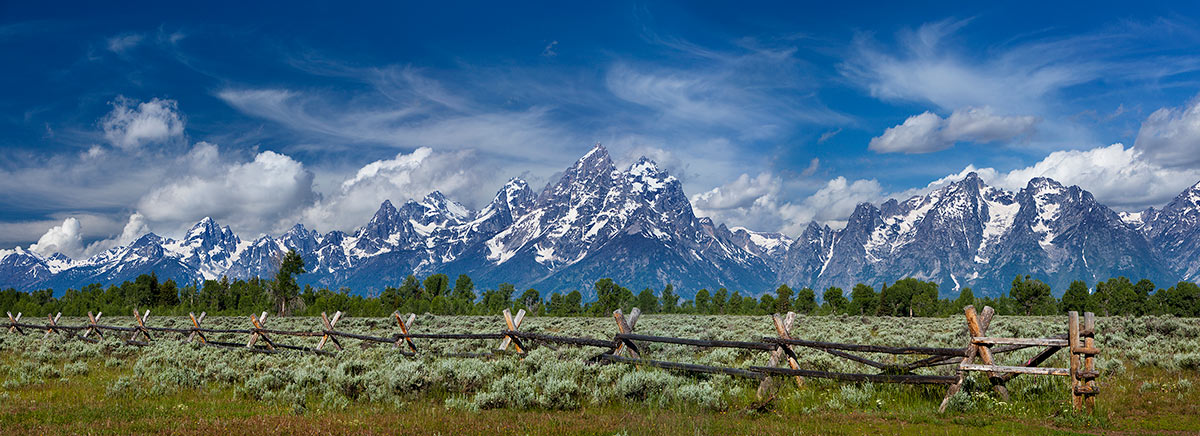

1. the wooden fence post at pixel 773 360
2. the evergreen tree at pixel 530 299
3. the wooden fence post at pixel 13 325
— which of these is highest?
the evergreen tree at pixel 530 299

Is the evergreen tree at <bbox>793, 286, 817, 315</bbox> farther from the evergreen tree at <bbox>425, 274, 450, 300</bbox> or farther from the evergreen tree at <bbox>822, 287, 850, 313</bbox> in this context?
the evergreen tree at <bbox>425, 274, 450, 300</bbox>

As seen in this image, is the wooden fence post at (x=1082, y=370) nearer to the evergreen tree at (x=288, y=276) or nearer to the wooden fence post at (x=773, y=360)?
the wooden fence post at (x=773, y=360)

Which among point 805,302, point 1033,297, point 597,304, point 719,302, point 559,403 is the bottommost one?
point 559,403

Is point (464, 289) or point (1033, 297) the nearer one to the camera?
point (1033, 297)

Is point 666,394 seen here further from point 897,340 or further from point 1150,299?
point 1150,299

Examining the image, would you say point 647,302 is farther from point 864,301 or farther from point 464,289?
point 864,301

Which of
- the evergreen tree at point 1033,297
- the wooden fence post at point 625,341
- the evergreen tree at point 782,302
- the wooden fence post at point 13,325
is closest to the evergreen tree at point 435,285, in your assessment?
the evergreen tree at point 782,302

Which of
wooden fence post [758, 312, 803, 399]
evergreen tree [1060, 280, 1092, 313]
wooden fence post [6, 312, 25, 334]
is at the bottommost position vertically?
wooden fence post [6, 312, 25, 334]

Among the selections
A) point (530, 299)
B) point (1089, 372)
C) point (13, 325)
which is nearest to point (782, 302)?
point (530, 299)

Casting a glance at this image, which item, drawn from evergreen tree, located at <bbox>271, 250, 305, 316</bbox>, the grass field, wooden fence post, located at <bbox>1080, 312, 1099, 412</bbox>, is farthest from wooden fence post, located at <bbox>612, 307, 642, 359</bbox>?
evergreen tree, located at <bbox>271, 250, 305, 316</bbox>

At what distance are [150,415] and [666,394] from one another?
8.62 metres

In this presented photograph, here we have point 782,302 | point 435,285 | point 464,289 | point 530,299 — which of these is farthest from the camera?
point 530,299

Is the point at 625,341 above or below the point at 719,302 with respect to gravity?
below

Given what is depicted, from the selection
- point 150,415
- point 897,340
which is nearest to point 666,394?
point 150,415
